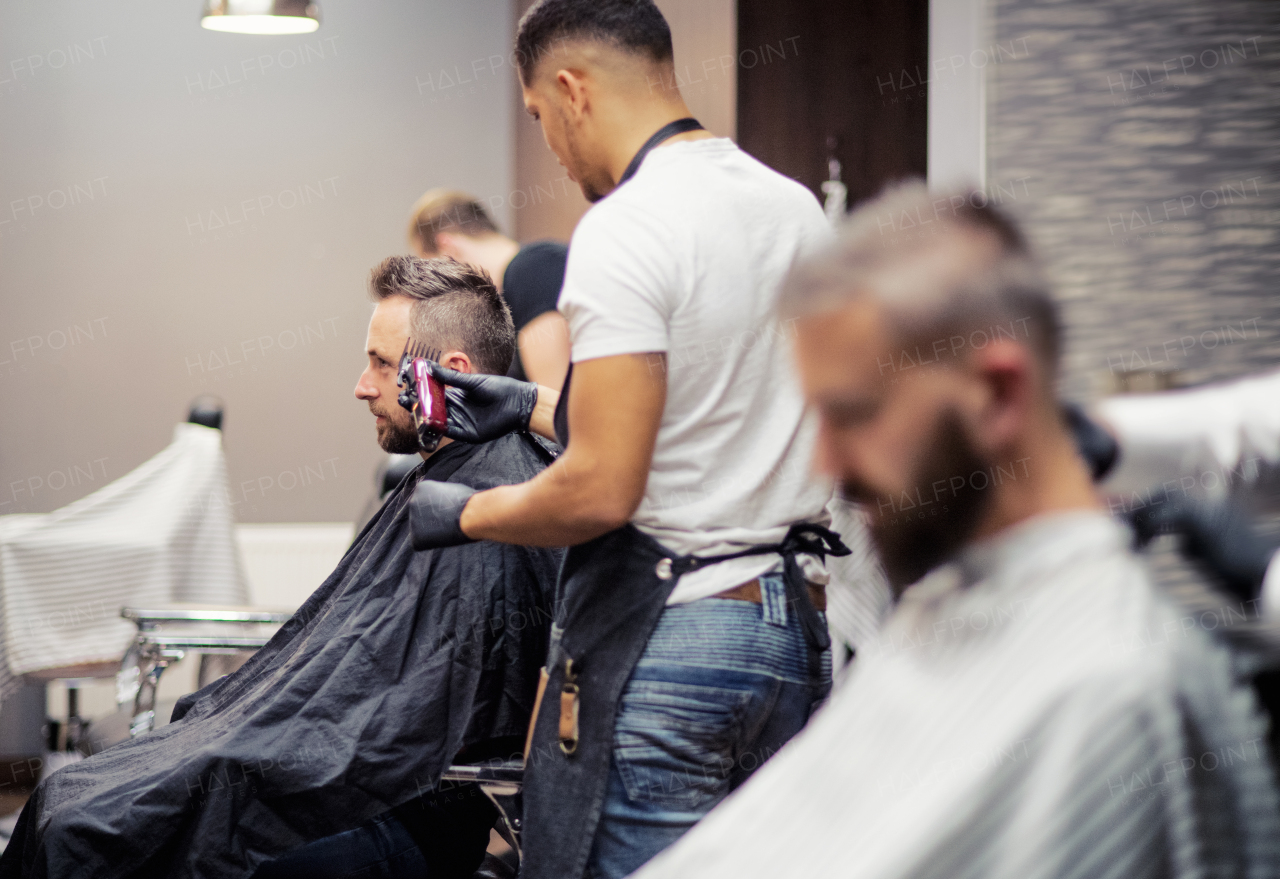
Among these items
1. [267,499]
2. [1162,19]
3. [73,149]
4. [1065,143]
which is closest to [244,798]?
[1065,143]

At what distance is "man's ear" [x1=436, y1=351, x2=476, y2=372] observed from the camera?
82.0 inches

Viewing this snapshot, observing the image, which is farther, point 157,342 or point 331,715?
point 157,342

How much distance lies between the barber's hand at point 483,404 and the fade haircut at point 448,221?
172 cm

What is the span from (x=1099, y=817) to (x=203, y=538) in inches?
124

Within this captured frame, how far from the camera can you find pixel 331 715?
1.86 m

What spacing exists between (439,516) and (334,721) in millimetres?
534

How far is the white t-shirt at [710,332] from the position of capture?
4.29ft

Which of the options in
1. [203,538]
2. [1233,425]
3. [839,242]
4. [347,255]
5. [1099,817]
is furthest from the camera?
[347,255]

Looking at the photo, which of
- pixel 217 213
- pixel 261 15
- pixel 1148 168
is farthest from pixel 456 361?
pixel 217 213

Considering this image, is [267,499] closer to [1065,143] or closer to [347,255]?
[347,255]

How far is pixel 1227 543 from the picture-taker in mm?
710

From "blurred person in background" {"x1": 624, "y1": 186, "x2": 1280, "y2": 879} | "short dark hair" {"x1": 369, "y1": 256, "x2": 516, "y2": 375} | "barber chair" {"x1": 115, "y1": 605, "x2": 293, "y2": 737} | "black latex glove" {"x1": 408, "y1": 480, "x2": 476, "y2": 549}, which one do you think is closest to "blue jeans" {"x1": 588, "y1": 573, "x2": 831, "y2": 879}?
"black latex glove" {"x1": 408, "y1": 480, "x2": 476, "y2": 549}

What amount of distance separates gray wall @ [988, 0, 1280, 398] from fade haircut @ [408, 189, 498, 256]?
6.57 ft

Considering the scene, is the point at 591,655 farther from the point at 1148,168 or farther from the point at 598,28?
the point at 1148,168
